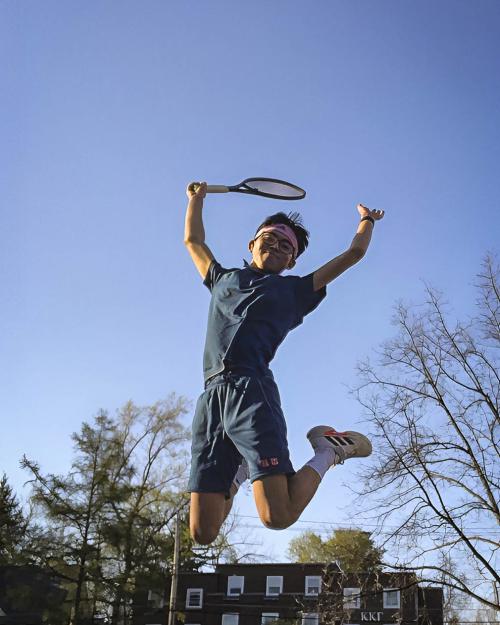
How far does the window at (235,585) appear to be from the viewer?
3850 centimetres

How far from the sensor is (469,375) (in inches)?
585

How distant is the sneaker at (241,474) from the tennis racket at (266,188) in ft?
6.77

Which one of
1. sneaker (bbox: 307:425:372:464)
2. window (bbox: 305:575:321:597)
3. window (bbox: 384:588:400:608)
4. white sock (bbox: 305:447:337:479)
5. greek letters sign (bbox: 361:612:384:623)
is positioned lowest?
greek letters sign (bbox: 361:612:384:623)

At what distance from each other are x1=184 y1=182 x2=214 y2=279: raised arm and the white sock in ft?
5.17

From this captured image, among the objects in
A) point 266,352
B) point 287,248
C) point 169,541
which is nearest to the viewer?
point 266,352

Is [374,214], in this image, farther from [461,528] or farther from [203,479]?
[461,528]

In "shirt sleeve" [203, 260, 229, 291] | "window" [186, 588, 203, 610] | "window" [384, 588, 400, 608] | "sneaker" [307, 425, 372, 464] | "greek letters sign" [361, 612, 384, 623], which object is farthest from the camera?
"window" [186, 588, 203, 610]

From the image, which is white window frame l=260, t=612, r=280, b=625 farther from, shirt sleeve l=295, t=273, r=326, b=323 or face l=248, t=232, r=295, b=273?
shirt sleeve l=295, t=273, r=326, b=323

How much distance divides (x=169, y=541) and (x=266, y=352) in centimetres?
2505

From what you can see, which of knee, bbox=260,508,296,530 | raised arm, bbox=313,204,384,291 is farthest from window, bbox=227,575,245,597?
knee, bbox=260,508,296,530

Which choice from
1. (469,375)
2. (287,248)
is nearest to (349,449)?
(287,248)

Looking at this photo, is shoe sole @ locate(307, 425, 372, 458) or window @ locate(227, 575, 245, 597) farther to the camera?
window @ locate(227, 575, 245, 597)

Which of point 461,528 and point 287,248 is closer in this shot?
point 287,248

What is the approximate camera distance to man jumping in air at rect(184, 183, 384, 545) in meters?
3.64
